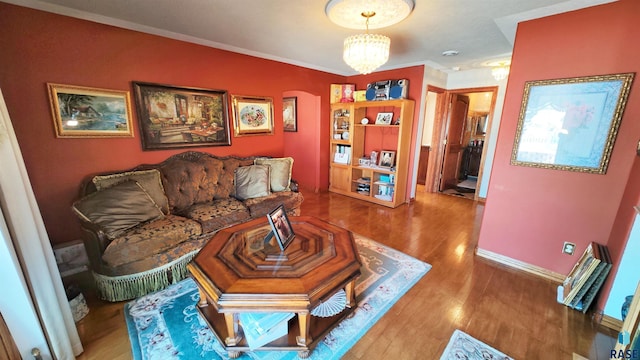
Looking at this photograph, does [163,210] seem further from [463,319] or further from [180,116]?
[463,319]

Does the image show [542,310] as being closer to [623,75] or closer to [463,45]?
[623,75]

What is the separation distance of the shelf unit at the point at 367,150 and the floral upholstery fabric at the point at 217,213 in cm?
232

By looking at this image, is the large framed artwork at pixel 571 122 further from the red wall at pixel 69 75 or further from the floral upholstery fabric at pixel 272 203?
the red wall at pixel 69 75

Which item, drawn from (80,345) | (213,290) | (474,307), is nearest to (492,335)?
(474,307)

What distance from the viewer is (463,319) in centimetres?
173

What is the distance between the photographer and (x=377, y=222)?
341cm

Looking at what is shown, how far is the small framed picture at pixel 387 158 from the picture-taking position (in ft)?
13.2

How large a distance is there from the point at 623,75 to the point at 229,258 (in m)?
3.09

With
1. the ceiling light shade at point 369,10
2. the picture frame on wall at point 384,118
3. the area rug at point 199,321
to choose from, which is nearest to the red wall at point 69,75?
the area rug at point 199,321

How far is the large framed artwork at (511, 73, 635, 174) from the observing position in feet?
5.91

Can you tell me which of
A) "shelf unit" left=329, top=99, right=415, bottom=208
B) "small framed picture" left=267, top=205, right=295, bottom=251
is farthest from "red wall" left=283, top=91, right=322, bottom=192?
"small framed picture" left=267, top=205, right=295, bottom=251

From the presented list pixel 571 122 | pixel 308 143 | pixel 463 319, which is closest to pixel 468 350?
pixel 463 319

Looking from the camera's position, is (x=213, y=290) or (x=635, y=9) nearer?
(x=213, y=290)

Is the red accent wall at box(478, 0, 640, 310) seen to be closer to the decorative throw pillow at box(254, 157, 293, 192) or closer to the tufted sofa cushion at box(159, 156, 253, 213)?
the decorative throw pillow at box(254, 157, 293, 192)
